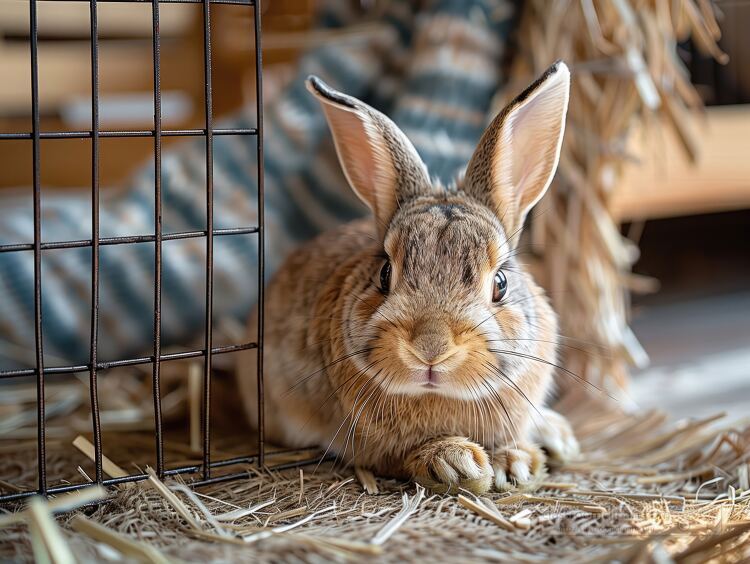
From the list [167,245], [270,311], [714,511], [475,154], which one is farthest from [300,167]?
[714,511]

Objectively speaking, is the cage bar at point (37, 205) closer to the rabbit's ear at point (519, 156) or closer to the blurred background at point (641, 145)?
the rabbit's ear at point (519, 156)

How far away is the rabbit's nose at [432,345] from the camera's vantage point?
4.99ft

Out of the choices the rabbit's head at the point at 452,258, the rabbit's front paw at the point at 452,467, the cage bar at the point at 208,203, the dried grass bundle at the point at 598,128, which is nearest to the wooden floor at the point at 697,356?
the dried grass bundle at the point at 598,128

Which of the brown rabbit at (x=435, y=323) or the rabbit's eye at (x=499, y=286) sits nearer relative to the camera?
the brown rabbit at (x=435, y=323)

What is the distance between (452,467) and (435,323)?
1.03 ft

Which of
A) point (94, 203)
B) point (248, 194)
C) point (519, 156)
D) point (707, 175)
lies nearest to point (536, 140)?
point (519, 156)

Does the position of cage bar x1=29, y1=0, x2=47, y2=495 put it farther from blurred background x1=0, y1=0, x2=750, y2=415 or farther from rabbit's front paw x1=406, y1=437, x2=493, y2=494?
blurred background x1=0, y1=0, x2=750, y2=415

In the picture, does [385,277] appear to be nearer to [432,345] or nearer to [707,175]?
[432,345]

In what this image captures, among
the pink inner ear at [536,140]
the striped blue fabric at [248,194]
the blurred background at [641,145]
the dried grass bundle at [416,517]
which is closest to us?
the dried grass bundle at [416,517]

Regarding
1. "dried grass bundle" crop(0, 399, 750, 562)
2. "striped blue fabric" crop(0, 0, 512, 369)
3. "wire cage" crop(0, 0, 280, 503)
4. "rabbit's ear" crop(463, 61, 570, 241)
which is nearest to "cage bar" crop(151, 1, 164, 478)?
"wire cage" crop(0, 0, 280, 503)

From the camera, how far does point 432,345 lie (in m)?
1.52

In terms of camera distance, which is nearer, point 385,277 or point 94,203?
point 94,203

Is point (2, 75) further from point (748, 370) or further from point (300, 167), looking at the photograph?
point (748, 370)

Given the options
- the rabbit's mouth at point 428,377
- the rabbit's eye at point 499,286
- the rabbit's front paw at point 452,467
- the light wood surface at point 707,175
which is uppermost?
the light wood surface at point 707,175
